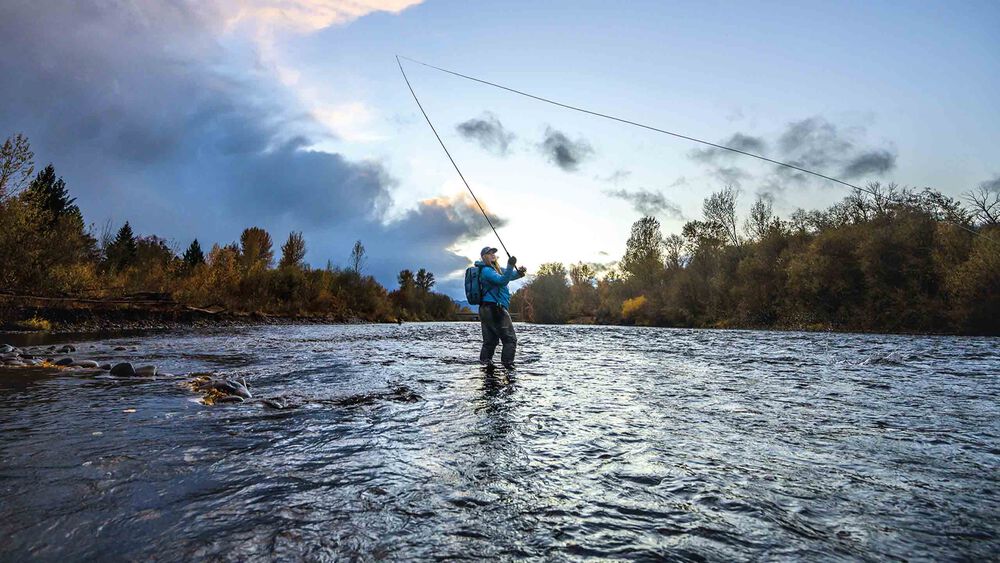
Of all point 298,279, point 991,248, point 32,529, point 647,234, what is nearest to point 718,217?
point 647,234

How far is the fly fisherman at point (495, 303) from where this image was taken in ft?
35.1

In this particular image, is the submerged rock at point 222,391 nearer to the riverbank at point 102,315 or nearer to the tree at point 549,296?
the riverbank at point 102,315

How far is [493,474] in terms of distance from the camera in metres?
3.63

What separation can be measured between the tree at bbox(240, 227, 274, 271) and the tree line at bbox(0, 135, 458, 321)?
0.11 metres

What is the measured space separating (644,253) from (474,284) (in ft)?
212

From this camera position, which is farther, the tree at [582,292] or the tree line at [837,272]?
the tree at [582,292]

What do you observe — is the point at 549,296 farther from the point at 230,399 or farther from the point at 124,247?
the point at 230,399

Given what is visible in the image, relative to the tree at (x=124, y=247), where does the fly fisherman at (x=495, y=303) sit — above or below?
below

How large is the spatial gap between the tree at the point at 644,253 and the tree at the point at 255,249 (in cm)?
4926

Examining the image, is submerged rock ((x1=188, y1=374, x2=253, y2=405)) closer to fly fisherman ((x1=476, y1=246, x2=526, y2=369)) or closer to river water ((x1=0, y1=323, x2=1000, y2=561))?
river water ((x1=0, y1=323, x2=1000, y2=561))

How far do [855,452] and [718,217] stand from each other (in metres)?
58.7

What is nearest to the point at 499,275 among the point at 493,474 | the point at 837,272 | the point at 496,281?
the point at 496,281

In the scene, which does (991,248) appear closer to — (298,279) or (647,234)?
(647,234)

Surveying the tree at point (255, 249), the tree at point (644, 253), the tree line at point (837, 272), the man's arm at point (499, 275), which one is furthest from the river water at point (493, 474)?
the tree at point (644, 253)
